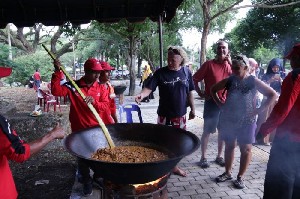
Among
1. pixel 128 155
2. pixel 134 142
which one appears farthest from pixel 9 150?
pixel 134 142

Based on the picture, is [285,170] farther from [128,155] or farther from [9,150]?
[9,150]

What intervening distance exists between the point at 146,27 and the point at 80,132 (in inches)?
513

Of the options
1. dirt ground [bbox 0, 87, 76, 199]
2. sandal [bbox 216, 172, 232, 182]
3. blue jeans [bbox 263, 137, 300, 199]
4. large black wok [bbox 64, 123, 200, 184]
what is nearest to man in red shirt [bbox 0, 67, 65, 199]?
large black wok [bbox 64, 123, 200, 184]

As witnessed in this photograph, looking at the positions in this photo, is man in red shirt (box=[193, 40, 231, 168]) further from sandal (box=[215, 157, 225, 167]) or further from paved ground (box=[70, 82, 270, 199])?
paved ground (box=[70, 82, 270, 199])

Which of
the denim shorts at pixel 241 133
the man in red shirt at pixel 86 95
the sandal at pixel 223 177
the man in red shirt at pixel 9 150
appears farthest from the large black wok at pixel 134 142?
the sandal at pixel 223 177

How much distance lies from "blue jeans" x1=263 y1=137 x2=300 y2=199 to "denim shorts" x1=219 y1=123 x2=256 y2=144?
0.97 m

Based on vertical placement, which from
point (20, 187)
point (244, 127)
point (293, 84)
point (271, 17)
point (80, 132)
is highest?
point (271, 17)

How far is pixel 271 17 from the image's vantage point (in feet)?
69.8

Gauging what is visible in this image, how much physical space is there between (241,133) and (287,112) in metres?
1.37

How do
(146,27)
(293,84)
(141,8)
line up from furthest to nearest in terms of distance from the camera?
(146,27), (141,8), (293,84)

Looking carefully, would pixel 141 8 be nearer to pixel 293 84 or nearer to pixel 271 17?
pixel 293 84

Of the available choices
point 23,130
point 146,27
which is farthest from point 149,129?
point 146,27

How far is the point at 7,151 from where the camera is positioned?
1.92 meters

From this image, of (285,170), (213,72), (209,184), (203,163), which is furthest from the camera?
(203,163)
